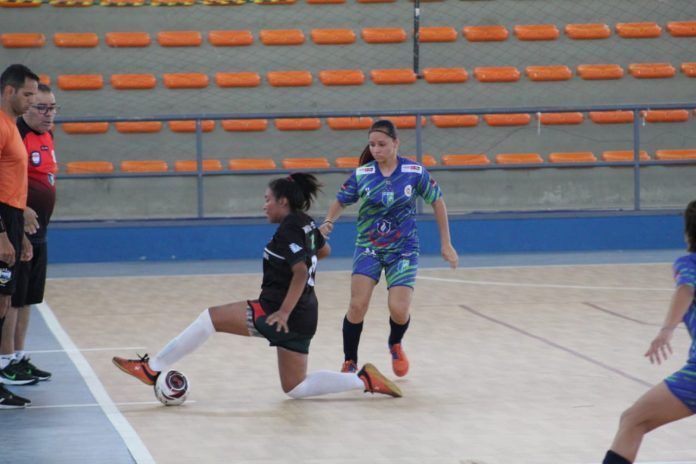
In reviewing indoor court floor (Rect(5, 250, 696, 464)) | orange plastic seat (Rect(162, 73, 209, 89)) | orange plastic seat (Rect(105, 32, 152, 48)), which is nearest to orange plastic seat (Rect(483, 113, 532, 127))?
orange plastic seat (Rect(162, 73, 209, 89))

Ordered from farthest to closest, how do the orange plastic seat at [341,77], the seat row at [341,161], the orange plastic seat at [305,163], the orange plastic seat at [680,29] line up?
the orange plastic seat at [680,29]
the orange plastic seat at [341,77]
the orange plastic seat at [305,163]
the seat row at [341,161]

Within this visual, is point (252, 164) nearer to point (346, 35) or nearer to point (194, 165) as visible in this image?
point (194, 165)

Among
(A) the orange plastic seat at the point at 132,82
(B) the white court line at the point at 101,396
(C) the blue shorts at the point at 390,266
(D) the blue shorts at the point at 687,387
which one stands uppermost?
(A) the orange plastic seat at the point at 132,82

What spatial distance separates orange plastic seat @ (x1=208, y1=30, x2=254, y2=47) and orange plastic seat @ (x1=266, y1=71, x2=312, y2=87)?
60cm

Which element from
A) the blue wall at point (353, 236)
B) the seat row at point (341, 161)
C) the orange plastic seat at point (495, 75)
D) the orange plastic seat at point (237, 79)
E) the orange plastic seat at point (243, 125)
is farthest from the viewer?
the orange plastic seat at point (495, 75)

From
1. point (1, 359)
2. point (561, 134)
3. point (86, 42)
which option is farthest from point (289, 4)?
point (1, 359)

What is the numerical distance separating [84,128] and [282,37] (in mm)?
3159

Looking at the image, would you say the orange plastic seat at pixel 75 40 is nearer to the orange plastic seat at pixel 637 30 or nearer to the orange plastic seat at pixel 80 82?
the orange plastic seat at pixel 80 82

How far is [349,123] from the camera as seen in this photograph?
656 inches

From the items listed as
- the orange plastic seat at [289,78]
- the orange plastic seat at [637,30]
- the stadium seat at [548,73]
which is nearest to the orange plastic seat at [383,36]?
the orange plastic seat at [289,78]

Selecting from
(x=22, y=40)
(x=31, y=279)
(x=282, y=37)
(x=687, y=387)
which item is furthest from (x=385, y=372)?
(x=22, y=40)

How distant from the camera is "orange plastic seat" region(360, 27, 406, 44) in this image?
17219 millimetres

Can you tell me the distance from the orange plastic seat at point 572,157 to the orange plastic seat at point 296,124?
333 centimetres

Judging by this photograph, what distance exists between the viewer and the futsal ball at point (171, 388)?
23.1 feet
